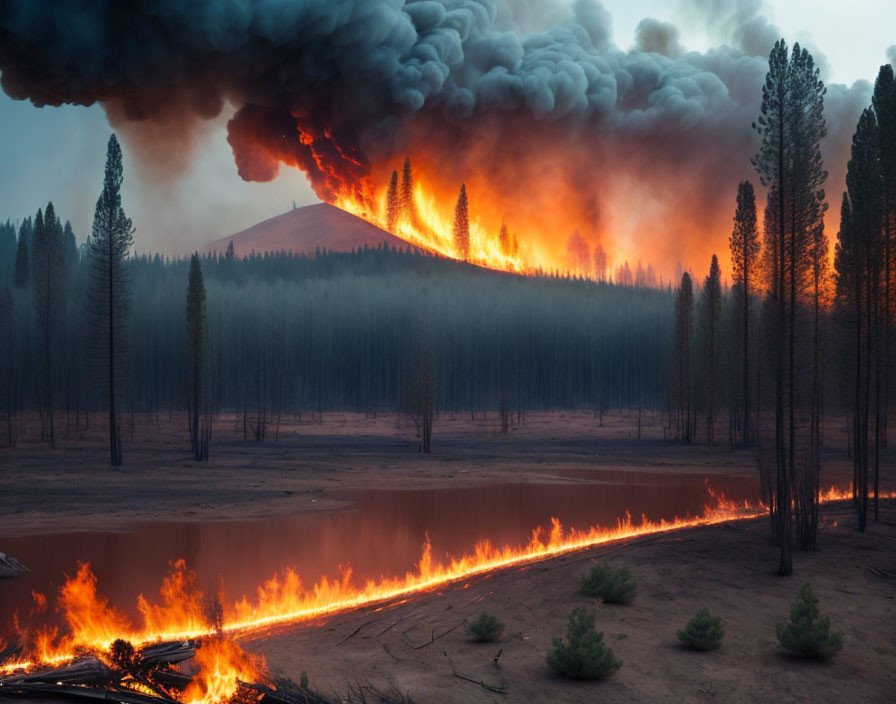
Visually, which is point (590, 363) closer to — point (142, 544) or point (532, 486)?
point (532, 486)

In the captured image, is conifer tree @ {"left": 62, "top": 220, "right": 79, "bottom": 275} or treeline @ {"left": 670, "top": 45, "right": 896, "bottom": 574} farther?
conifer tree @ {"left": 62, "top": 220, "right": 79, "bottom": 275}

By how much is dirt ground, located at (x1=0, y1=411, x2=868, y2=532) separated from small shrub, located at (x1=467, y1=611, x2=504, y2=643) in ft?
47.9

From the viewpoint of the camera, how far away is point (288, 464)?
38.0 meters

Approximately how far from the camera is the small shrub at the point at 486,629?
1032 cm

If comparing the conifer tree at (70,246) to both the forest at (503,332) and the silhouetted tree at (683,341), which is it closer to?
the forest at (503,332)

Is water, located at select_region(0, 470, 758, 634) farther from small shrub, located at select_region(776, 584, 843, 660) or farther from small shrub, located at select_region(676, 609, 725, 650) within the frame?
small shrub, located at select_region(776, 584, 843, 660)

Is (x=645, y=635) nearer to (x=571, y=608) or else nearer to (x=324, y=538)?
(x=571, y=608)

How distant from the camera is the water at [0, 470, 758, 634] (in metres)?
15.5

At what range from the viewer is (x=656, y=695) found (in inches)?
336

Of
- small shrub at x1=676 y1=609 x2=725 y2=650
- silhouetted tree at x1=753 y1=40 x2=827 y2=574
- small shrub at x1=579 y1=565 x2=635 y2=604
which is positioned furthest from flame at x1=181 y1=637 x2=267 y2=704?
silhouetted tree at x1=753 y1=40 x2=827 y2=574

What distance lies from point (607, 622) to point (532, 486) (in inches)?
865

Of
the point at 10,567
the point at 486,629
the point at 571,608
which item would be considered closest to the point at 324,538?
the point at 10,567

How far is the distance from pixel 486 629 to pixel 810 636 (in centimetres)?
405

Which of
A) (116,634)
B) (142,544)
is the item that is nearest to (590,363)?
(142,544)
